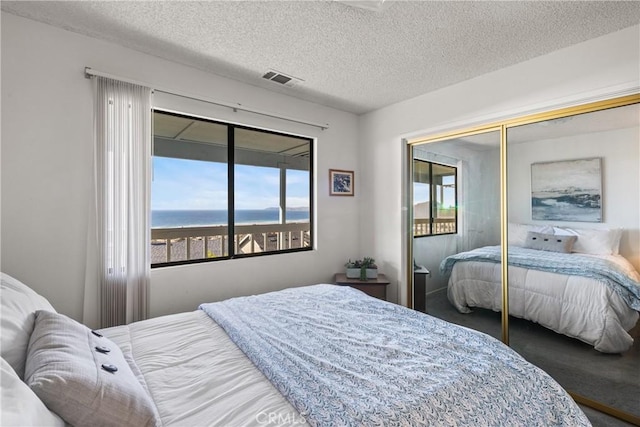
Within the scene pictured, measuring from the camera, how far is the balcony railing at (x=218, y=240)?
275cm

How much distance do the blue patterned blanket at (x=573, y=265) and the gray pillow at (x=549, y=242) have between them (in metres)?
0.03

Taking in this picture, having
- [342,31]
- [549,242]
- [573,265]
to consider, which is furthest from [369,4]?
[573,265]

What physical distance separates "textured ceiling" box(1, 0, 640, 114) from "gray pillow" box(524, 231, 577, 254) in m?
1.43

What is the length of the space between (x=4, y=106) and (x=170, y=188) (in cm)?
121

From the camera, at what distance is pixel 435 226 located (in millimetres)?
3262

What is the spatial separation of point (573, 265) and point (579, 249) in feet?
0.43

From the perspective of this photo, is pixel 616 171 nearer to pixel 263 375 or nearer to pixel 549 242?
pixel 549 242

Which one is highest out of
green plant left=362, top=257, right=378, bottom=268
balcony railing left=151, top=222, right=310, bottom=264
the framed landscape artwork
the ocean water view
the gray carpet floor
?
the framed landscape artwork

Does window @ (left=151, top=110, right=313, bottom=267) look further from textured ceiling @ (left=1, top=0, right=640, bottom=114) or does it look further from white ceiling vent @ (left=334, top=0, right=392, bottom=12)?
white ceiling vent @ (left=334, top=0, right=392, bottom=12)

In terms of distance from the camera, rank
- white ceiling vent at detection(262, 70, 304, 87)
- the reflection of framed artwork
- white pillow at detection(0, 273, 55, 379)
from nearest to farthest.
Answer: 1. white pillow at detection(0, 273, 55, 379)
2. white ceiling vent at detection(262, 70, 304, 87)
3. the reflection of framed artwork

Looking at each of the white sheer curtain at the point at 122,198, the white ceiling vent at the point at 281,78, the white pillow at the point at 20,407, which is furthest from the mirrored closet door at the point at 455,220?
the white pillow at the point at 20,407

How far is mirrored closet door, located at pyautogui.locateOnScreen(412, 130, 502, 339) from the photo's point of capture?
2695 millimetres

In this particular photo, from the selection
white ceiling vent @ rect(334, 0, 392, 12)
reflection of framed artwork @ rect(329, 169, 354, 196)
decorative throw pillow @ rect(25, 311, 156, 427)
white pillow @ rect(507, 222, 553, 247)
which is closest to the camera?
decorative throw pillow @ rect(25, 311, 156, 427)

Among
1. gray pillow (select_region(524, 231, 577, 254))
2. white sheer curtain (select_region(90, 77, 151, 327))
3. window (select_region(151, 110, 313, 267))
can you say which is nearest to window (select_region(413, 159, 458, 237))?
gray pillow (select_region(524, 231, 577, 254))
